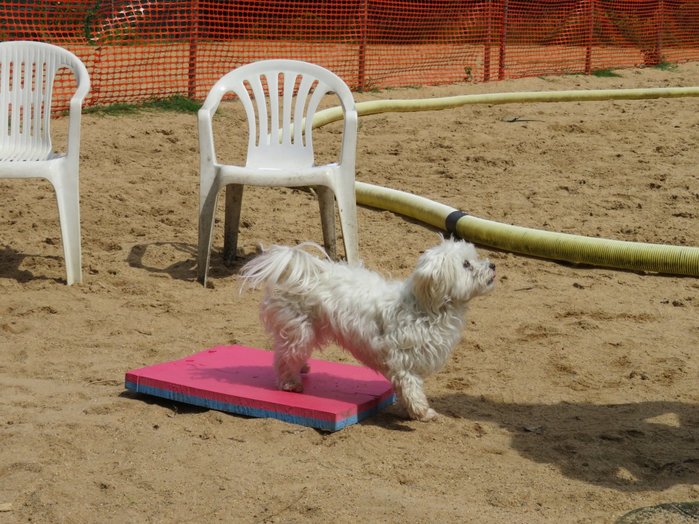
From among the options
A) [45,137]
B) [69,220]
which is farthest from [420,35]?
[69,220]

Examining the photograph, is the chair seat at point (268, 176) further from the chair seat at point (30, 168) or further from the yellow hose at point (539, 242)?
the yellow hose at point (539, 242)

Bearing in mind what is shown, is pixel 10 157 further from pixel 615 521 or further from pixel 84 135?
pixel 615 521

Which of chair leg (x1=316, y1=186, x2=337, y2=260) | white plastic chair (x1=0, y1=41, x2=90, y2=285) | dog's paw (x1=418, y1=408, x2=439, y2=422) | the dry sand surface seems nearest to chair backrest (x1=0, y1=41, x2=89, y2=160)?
white plastic chair (x1=0, y1=41, x2=90, y2=285)

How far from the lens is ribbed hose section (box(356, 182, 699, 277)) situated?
264 inches

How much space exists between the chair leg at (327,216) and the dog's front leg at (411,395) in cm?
259

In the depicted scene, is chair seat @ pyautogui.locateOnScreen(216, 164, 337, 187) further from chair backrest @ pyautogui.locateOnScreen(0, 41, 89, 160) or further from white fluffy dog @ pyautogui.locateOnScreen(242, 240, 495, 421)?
white fluffy dog @ pyautogui.locateOnScreen(242, 240, 495, 421)

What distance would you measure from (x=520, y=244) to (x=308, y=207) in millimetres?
1832

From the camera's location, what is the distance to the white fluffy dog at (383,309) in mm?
4383

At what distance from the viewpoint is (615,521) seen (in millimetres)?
3564

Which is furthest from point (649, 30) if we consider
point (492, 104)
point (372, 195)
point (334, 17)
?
point (372, 195)

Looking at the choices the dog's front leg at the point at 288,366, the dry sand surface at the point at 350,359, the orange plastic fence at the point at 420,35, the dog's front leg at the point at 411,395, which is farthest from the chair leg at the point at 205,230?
the orange plastic fence at the point at 420,35

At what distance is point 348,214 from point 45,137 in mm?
2142

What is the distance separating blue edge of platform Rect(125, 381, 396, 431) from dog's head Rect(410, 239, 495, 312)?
22.3 inches

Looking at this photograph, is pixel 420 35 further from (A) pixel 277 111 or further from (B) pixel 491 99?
(A) pixel 277 111
